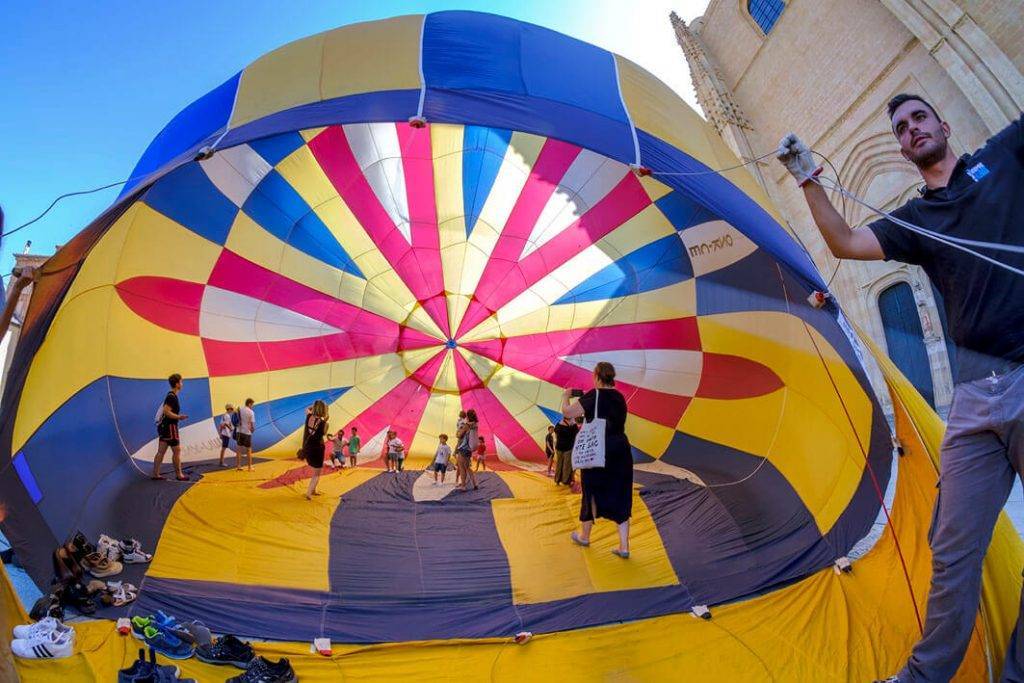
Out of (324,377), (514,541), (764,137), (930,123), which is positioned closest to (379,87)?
(930,123)

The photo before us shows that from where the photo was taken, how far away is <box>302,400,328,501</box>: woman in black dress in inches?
173

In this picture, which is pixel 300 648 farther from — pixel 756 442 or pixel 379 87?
pixel 756 442

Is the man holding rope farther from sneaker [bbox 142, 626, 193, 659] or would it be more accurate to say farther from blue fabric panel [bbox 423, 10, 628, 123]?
sneaker [bbox 142, 626, 193, 659]

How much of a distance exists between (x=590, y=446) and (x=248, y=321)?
3751 millimetres

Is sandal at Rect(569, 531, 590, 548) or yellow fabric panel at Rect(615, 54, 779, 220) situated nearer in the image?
yellow fabric panel at Rect(615, 54, 779, 220)

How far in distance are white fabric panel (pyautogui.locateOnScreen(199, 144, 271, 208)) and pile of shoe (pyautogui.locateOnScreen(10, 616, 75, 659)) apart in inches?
122

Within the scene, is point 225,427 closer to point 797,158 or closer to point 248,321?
point 248,321

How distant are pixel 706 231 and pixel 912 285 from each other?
842 cm

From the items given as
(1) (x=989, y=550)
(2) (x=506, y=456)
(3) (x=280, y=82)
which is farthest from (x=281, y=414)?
(1) (x=989, y=550)

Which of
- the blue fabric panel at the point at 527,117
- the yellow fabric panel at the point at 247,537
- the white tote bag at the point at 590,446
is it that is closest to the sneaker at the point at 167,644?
the yellow fabric panel at the point at 247,537

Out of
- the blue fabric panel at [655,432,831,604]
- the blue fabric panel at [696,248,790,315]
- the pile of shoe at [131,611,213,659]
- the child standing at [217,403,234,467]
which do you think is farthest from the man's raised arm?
the child standing at [217,403,234,467]

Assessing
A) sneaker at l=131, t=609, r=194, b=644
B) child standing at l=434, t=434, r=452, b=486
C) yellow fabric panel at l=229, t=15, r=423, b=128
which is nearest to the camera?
sneaker at l=131, t=609, r=194, b=644

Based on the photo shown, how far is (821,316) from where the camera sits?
2.83 m

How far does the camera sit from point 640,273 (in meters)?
4.92
